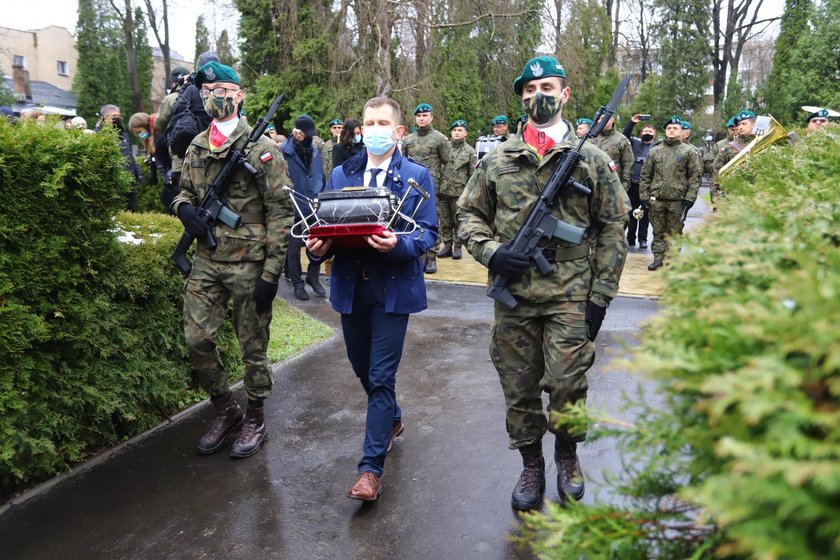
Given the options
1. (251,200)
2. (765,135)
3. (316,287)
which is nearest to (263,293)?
(251,200)

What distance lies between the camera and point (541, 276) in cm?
361

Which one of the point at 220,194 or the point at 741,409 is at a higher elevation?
the point at 220,194

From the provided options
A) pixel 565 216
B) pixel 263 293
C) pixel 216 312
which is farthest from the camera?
pixel 216 312

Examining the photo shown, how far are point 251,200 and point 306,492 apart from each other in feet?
6.12

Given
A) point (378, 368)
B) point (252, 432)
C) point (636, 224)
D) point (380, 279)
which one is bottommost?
point (252, 432)

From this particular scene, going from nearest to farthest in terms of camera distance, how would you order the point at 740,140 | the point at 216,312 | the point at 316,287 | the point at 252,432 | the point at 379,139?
1. the point at 379,139
2. the point at 216,312
3. the point at 252,432
4. the point at 316,287
5. the point at 740,140

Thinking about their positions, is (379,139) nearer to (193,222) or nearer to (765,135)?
(193,222)

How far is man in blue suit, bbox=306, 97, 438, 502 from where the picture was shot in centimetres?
380

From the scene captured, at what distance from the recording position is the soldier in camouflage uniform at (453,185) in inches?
452

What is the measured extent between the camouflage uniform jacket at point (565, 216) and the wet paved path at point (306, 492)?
604mm

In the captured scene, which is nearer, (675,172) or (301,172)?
(301,172)

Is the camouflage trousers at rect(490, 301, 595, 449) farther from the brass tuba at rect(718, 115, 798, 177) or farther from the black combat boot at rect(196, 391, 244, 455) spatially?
the brass tuba at rect(718, 115, 798, 177)

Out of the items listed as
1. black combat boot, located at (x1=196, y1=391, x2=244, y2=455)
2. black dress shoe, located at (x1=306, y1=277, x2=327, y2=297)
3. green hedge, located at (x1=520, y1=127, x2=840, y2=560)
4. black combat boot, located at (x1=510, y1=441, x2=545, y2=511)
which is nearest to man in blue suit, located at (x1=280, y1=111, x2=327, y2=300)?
black dress shoe, located at (x1=306, y1=277, x2=327, y2=297)

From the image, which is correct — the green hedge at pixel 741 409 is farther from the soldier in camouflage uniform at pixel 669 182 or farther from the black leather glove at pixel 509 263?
the soldier in camouflage uniform at pixel 669 182
